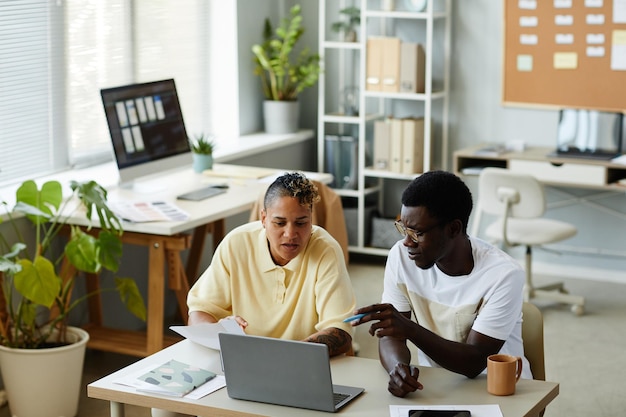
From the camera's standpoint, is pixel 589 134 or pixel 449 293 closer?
pixel 449 293

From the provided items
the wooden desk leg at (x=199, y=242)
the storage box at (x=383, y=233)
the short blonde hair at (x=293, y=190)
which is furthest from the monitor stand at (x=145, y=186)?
the short blonde hair at (x=293, y=190)

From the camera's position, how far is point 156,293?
424 cm

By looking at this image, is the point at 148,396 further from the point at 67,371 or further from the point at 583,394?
the point at 583,394

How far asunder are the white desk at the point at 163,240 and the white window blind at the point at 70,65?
0.43 meters

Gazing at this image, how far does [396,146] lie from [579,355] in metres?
1.94

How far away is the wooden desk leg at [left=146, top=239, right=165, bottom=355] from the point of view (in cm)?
421

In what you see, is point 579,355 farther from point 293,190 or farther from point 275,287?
point 293,190

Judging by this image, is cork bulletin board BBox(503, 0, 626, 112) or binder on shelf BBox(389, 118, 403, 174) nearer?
cork bulletin board BBox(503, 0, 626, 112)

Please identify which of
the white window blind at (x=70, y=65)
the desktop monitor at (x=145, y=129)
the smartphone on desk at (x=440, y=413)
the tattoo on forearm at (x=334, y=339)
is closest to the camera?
the smartphone on desk at (x=440, y=413)

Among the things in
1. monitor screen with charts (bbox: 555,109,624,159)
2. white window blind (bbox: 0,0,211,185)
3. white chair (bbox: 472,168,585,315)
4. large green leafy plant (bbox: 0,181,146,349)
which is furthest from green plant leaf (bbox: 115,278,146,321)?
monitor screen with charts (bbox: 555,109,624,159)

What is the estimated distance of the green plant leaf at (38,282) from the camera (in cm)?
371

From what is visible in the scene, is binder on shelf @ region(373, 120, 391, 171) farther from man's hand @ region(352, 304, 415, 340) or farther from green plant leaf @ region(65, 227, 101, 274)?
man's hand @ region(352, 304, 415, 340)

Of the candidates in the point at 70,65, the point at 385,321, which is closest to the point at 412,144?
the point at 70,65

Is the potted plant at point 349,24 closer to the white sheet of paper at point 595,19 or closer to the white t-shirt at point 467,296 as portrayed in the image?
the white sheet of paper at point 595,19
